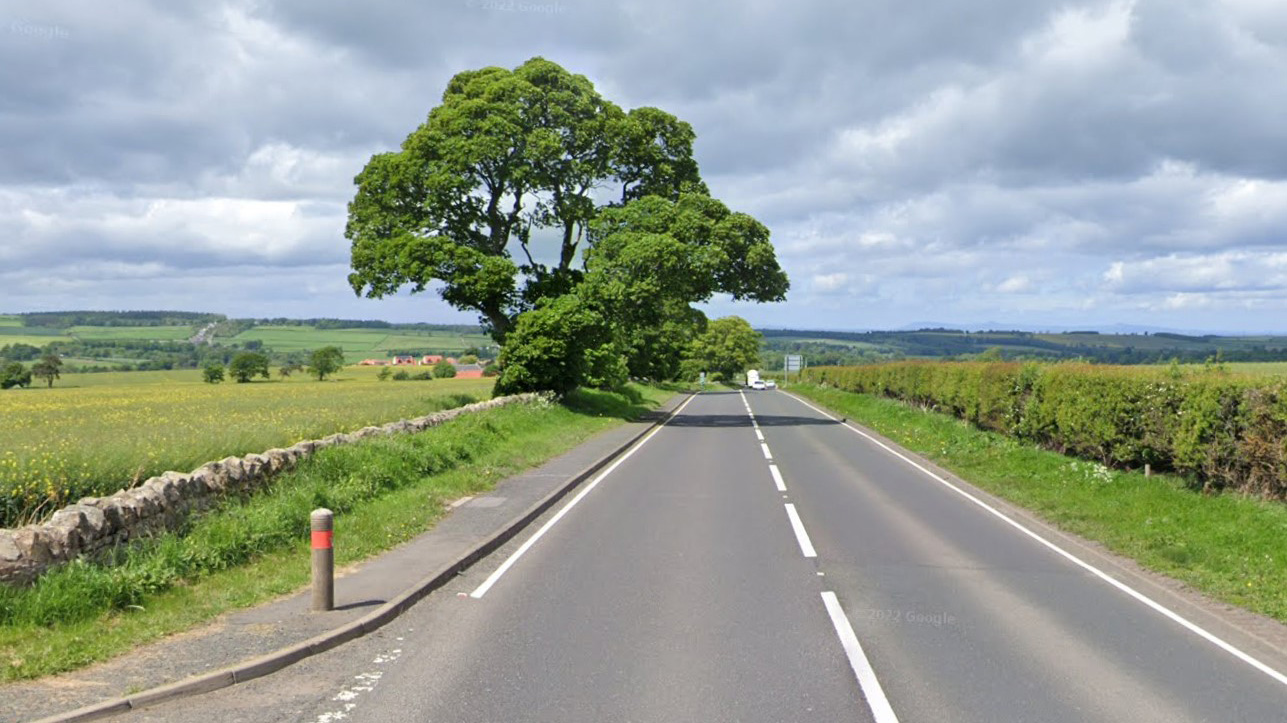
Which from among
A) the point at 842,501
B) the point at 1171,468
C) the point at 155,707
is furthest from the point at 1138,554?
the point at 155,707

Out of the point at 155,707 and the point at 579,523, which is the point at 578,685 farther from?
the point at 579,523

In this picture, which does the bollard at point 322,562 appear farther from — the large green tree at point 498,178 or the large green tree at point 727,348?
the large green tree at point 727,348

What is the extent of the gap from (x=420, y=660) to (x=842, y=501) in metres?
10.5

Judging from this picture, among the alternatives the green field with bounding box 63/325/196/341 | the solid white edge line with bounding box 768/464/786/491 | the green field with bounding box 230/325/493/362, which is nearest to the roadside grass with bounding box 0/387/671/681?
the solid white edge line with bounding box 768/464/786/491

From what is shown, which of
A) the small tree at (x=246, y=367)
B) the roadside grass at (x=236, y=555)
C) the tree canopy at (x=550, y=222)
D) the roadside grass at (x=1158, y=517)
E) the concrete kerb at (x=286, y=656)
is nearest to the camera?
the concrete kerb at (x=286, y=656)

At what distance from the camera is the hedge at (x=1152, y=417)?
1418 centimetres

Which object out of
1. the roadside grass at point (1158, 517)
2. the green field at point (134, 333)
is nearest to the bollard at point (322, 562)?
the roadside grass at point (1158, 517)

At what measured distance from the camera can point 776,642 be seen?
7.74 meters

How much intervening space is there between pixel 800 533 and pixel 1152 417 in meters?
8.34

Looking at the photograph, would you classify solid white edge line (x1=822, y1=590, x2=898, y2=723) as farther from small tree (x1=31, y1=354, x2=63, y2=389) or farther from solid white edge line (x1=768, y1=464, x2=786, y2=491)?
small tree (x1=31, y1=354, x2=63, y2=389)

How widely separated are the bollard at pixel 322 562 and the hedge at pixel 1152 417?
41.7ft

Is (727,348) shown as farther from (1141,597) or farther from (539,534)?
(1141,597)

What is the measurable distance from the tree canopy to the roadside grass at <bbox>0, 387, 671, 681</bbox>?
16.5 meters

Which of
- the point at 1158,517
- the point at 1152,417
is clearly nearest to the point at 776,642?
the point at 1158,517
